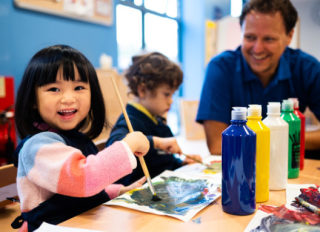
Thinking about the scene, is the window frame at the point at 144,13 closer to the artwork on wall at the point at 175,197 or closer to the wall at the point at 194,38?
the wall at the point at 194,38

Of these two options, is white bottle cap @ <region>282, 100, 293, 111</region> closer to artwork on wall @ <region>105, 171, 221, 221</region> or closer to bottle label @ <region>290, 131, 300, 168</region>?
bottle label @ <region>290, 131, 300, 168</region>

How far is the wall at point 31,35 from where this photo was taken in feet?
8.58

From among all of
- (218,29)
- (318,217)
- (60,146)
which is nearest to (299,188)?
(318,217)

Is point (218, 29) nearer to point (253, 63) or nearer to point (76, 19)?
point (76, 19)

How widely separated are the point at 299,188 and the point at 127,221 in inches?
19.0

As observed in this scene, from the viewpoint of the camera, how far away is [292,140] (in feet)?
3.09

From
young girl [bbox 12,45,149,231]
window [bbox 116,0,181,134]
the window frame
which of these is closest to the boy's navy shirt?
young girl [bbox 12,45,149,231]

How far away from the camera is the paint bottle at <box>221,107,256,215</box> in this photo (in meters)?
0.63

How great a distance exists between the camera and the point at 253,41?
1525 millimetres

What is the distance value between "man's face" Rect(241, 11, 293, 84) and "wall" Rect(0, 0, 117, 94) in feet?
6.37

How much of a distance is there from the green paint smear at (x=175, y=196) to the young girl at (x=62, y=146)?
0.08 meters

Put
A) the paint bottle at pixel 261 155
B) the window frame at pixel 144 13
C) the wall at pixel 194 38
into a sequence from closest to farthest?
1. the paint bottle at pixel 261 155
2. the window frame at pixel 144 13
3. the wall at pixel 194 38

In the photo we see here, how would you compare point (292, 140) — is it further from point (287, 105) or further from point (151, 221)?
point (151, 221)

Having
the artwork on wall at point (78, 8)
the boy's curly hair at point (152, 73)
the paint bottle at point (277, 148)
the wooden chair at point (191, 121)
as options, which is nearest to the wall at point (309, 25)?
the wooden chair at point (191, 121)
